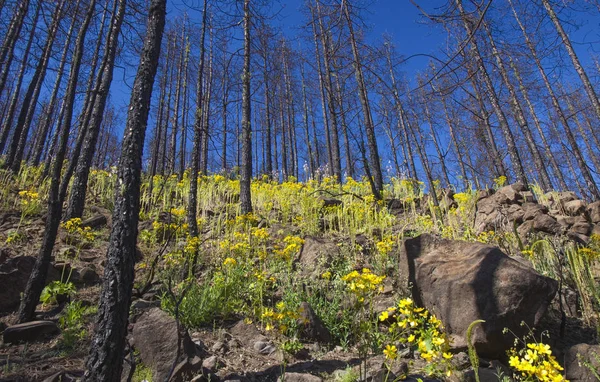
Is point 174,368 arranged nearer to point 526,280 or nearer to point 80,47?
point 526,280

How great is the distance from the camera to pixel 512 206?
246 inches

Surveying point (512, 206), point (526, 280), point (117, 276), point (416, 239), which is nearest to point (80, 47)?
point (117, 276)

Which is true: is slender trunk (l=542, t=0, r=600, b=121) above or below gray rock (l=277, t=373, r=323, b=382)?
above

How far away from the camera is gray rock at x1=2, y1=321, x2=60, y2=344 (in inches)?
122

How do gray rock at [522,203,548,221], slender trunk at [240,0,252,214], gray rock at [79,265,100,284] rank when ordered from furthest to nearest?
slender trunk at [240,0,252,214], gray rock at [522,203,548,221], gray rock at [79,265,100,284]

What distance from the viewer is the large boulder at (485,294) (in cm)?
279

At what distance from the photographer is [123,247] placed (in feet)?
7.61

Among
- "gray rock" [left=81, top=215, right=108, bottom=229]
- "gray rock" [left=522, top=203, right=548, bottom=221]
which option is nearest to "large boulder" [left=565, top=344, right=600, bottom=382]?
"gray rock" [left=522, top=203, right=548, bottom=221]

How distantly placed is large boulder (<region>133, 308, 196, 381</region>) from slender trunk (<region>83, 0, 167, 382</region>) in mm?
480

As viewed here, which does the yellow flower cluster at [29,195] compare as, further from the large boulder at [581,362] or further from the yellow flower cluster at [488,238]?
the large boulder at [581,362]

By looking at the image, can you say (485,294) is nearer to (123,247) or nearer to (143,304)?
(123,247)

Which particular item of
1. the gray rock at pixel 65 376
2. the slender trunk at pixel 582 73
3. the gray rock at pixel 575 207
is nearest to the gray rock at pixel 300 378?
the gray rock at pixel 65 376

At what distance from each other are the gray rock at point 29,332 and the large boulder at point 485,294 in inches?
153

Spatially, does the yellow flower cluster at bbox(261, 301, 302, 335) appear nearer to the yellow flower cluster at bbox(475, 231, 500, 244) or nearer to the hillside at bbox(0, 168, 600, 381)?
the hillside at bbox(0, 168, 600, 381)
